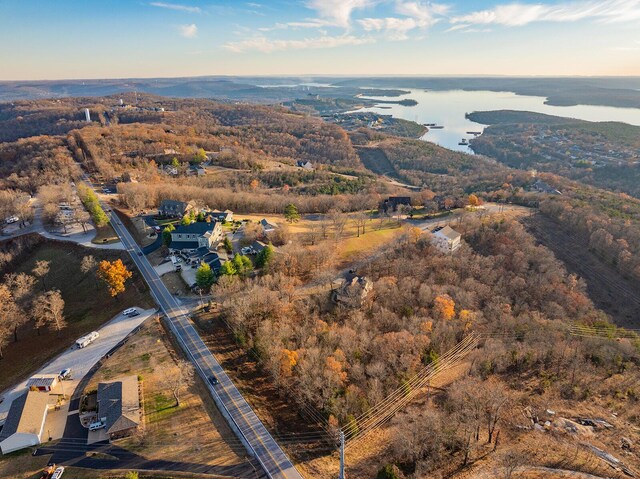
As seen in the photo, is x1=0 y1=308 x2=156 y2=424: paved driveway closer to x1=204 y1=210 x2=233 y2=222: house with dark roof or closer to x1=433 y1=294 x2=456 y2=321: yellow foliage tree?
x1=204 y1=210 x2=233 y2=222: house with dark roof

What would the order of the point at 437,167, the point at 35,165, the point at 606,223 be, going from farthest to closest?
the point at 437,167 < the point at 35,165 < the point at 606,223

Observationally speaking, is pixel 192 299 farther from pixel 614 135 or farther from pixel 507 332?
pixel 614 135

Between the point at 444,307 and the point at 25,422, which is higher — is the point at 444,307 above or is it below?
above

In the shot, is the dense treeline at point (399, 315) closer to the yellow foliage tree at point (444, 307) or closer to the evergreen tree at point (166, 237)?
the yellow foliage tree at point (444, 307)

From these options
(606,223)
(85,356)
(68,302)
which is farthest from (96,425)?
(606,223)

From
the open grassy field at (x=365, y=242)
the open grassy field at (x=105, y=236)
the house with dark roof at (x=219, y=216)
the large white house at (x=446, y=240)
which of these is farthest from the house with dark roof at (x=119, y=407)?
the large white house at (x=446, y=240)

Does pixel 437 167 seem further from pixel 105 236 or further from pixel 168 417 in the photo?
pixel 168 417
